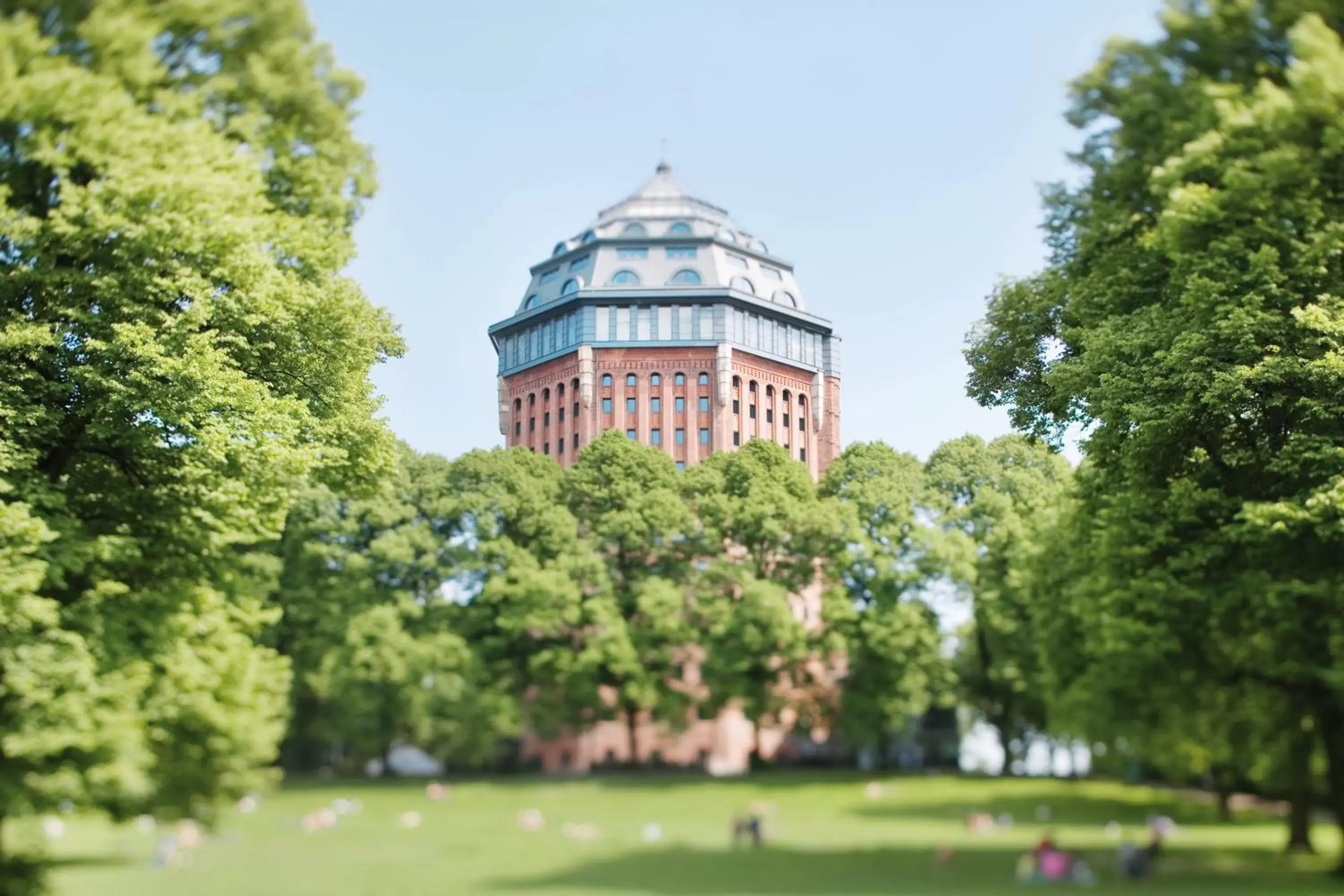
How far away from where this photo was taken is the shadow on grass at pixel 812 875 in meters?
10.2

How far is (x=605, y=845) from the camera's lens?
10359 mm

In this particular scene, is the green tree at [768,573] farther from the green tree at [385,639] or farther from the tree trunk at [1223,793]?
the tree trunk at [1223,793]

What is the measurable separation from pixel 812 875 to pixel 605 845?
1.80 m

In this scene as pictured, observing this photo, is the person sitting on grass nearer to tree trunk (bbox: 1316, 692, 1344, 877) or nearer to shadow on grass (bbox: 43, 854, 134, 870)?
shadow on grass (bbox: 43, 854, 134, 870)

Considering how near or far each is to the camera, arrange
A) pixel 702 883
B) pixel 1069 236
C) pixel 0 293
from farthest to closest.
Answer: pixel 1069 236 → pixel 0 293 → pixel 702 883

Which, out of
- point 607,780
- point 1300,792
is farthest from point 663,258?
point 1300,792

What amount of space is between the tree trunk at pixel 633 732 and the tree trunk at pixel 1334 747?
877cm

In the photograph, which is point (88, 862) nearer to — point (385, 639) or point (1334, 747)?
point (385, 639)

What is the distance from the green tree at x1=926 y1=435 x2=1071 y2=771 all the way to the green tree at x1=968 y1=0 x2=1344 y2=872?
917mm

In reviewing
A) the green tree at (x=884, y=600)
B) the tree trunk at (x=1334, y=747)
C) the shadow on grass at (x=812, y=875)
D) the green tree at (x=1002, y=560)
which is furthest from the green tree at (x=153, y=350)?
the tree trunk at (x=1334, y=747)

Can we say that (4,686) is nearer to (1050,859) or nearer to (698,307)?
(698,307)

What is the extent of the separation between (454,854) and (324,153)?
851 cm

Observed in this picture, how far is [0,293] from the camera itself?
13227 mm

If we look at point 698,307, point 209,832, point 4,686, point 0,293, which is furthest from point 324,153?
point 209,832
